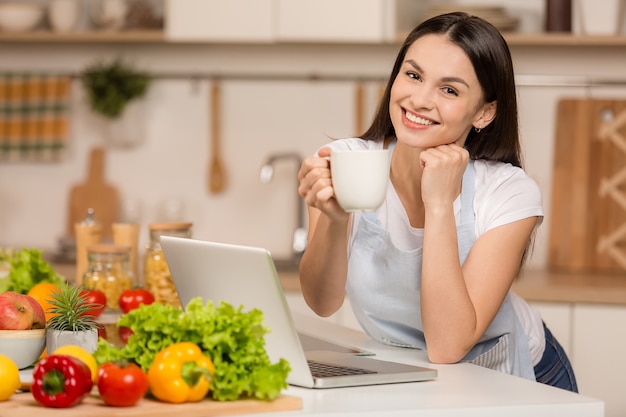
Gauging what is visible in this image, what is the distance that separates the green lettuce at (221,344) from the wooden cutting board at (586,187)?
2.39m

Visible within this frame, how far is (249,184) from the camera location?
388cm

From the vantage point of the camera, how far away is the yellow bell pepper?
1351 millimetres

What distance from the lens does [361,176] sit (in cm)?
153

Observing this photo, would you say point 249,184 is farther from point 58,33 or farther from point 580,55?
point 580,55

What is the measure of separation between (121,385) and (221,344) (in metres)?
0.15

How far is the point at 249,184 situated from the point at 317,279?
6.28ft

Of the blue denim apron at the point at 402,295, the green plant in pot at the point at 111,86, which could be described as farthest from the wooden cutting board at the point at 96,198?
the blue denim apron at the point at 402,295

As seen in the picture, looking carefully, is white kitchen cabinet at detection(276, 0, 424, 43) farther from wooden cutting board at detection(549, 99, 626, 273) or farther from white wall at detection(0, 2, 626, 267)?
wooden cutting board at detection(549, 99, 626, 273)

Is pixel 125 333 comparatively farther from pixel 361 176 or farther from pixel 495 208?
pixel 495 208

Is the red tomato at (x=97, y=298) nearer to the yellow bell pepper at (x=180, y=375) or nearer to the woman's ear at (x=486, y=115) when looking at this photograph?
the yellow bell pepper at (x=180, y=375)

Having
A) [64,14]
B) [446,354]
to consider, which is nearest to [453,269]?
[446,354]

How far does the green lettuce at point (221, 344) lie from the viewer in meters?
1.38

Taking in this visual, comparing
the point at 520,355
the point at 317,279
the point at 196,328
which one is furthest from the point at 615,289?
the point at 196,328

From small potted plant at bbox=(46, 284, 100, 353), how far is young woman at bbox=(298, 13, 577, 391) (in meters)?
0.40
